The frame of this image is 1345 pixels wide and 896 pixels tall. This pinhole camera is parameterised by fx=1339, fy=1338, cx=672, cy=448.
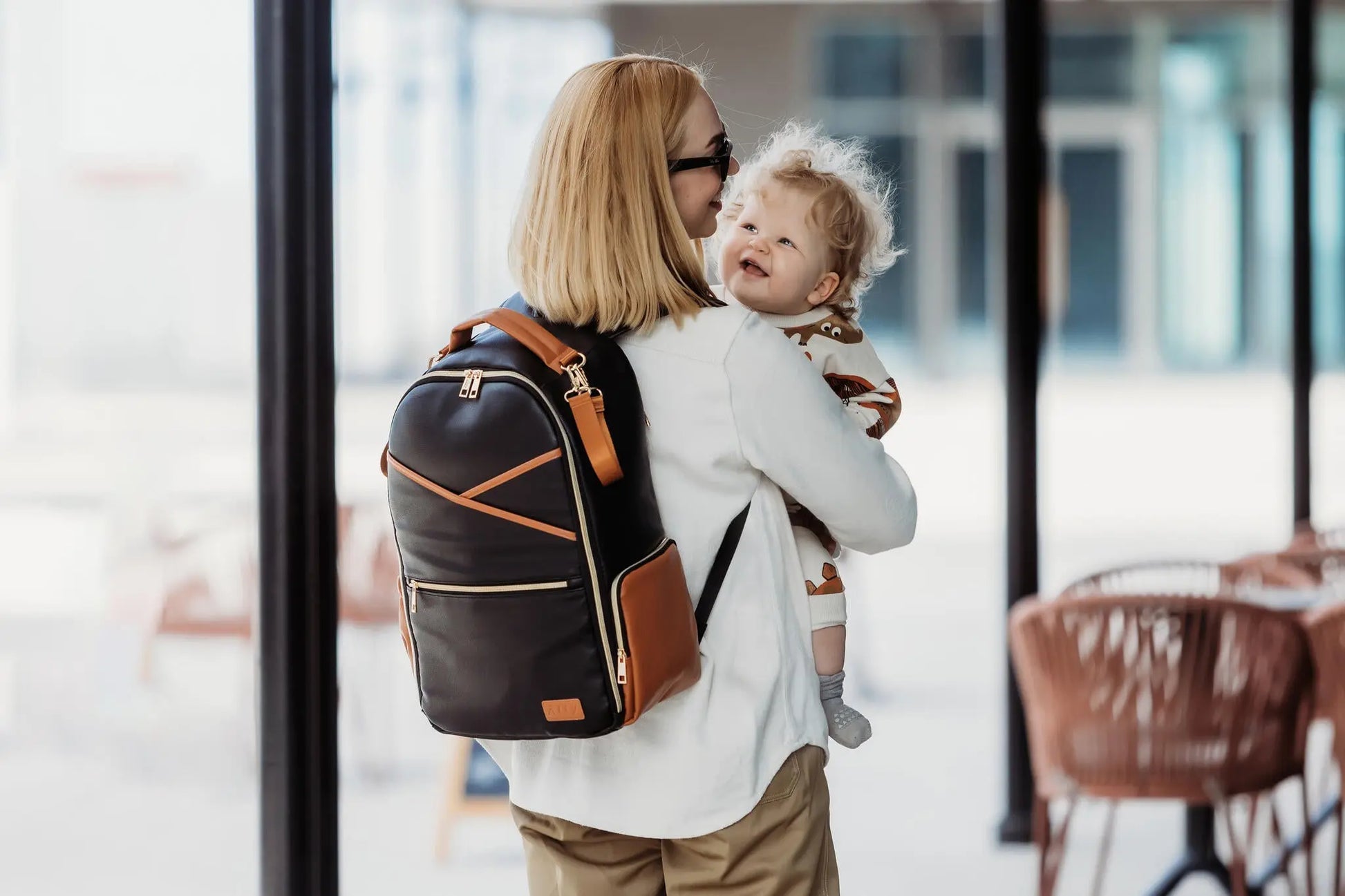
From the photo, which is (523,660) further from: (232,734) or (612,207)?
(232,734)

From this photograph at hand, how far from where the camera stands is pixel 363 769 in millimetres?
3854

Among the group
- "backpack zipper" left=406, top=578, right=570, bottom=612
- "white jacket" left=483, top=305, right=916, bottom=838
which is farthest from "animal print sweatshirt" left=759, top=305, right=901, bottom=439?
"backpack zipper" left=406, top=578, right=570, bottom=612

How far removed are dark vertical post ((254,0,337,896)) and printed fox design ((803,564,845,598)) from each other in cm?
111

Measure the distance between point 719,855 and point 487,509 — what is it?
377 millimetres

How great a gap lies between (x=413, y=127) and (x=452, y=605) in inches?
130

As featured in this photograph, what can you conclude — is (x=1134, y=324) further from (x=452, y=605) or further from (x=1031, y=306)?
(x=452, y=605)

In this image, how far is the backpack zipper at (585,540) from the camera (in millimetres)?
1073

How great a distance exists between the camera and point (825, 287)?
131cm

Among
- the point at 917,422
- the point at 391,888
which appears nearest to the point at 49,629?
the point at 391,888

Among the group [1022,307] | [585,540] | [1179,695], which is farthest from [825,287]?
[1022,307]

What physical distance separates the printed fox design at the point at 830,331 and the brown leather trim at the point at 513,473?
12.9 inches

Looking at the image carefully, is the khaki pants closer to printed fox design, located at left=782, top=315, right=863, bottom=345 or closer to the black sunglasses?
printed fox design, located at left=782, top=315, right=863, bottom=345

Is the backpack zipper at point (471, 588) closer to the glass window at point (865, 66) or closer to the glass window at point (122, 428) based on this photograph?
the glass window at point (122, 428)

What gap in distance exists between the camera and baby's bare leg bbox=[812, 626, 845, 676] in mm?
1260
